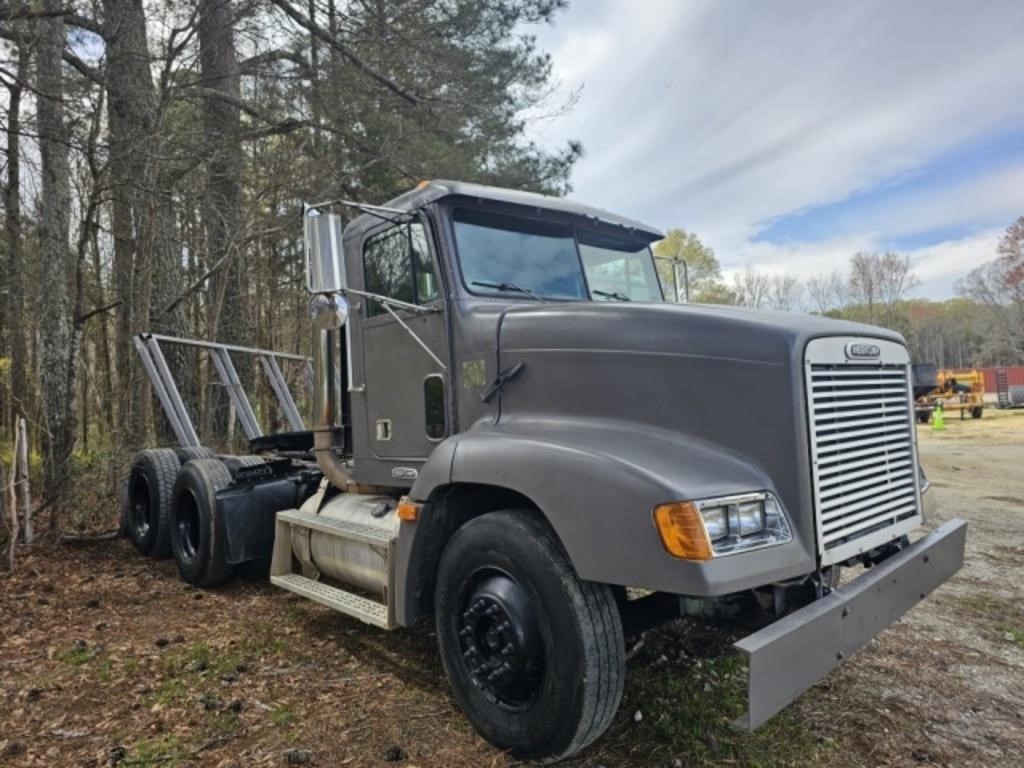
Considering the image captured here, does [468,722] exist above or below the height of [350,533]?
below

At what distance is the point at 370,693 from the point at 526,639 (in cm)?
116

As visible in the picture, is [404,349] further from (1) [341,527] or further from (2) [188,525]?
(2) [188,525]

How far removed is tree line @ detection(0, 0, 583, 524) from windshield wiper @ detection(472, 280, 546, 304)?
187 inches

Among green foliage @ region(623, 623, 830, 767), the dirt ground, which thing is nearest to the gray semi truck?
the dirt ground

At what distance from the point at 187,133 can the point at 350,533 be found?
645cm

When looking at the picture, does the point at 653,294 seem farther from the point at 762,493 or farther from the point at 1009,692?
the point at 1009,692

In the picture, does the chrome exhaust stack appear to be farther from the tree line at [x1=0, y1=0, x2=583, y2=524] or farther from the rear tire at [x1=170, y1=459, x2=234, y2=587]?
the tree line at [x1=0, y1=0, x2=583, y2=524]

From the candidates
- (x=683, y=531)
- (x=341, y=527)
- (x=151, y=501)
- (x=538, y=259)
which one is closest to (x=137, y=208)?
(x=151, y=501)

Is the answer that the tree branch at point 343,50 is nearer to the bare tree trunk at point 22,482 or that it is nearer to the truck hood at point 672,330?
the bare tree trunk at point 22,482

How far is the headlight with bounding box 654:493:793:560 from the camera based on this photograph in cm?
227

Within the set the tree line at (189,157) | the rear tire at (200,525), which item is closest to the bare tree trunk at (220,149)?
the tree line at (189,157)

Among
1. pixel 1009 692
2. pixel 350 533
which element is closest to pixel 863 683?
pixel 1009 692

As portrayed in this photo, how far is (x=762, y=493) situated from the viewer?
2510mm

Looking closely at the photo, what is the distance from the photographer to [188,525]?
5.69m
